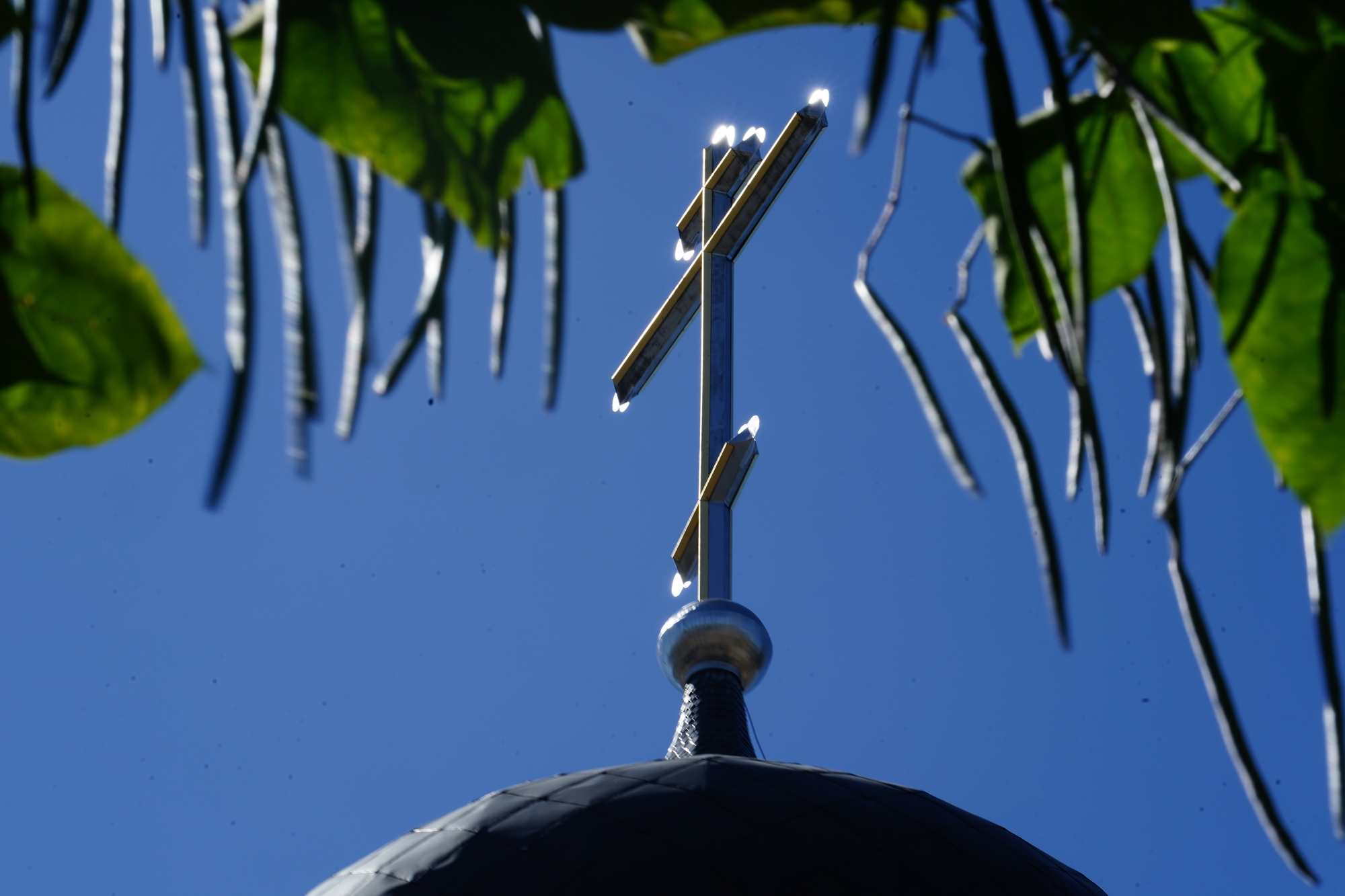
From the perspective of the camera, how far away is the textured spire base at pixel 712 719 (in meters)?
9.70

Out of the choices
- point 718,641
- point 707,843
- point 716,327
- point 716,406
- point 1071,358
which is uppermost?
point 716,327

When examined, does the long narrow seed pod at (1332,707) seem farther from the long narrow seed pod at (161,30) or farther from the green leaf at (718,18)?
the long narrow seed pod at (161,30)

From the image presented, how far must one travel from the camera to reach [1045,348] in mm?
1295

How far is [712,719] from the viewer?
9.77m

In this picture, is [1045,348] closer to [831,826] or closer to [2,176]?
[2,176]

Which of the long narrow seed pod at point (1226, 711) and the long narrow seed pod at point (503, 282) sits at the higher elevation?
the long narrow seed pod at point (503, 282)

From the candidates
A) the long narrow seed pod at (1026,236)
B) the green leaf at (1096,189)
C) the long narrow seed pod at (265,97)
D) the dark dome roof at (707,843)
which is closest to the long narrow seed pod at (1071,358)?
the long narrow seed pod at (1026,236)

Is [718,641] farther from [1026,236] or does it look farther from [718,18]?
[1026,236]

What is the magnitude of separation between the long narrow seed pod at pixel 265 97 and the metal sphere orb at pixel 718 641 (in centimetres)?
904

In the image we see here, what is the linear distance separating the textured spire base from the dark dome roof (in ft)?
3.88

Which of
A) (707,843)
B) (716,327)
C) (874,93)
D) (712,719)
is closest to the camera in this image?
(874,93)

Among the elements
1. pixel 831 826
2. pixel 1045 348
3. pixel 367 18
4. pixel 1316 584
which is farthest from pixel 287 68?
pixel 831 826

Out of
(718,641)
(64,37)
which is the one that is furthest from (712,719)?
(64,37)

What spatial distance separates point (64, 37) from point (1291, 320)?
3.25ft
